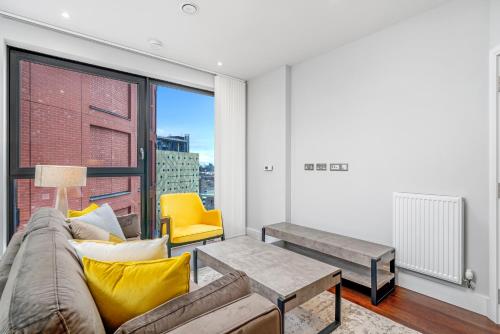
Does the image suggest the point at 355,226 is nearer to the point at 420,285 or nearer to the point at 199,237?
the point at 420,285

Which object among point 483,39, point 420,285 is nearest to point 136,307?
point 420,285

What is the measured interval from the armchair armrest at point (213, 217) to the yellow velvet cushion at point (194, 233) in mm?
82

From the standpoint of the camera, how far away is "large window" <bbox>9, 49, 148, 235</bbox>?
2.71 metres

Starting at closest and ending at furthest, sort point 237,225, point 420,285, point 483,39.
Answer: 1. point 483,39
2. point 420,285
3. point 237,225

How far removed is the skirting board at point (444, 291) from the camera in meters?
2.06

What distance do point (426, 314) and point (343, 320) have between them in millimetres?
700

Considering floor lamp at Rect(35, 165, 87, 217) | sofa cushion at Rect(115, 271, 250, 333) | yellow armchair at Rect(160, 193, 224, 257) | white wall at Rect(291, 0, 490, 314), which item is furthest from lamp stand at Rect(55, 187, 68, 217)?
white wall at Rect(291, 0, 490, 314)

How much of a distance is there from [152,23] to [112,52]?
2.77ft

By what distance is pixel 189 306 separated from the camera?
2.92ft

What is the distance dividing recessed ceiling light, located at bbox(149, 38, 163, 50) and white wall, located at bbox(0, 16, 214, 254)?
12.7 inches

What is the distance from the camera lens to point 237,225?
13.7 ft

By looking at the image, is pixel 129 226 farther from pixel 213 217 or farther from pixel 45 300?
pixel 45 300

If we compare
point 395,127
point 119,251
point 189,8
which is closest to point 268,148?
point 395,127

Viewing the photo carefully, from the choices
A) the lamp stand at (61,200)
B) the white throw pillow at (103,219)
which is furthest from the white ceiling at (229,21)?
the white throw pillow at (103,219)
